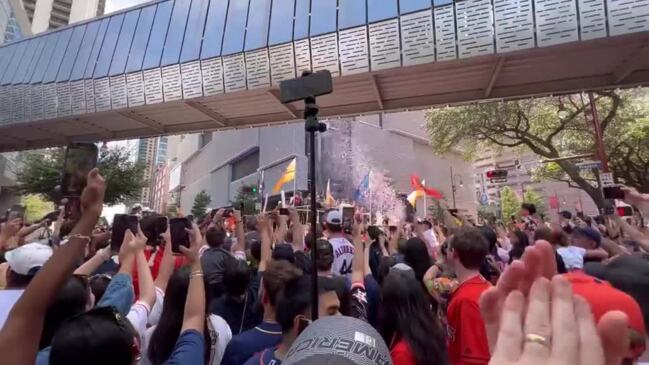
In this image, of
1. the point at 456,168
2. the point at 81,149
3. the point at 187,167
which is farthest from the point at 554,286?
the point at 187,167

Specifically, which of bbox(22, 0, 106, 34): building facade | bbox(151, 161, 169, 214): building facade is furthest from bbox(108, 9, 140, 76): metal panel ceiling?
bbox(151, 161, 169, 214): building facade

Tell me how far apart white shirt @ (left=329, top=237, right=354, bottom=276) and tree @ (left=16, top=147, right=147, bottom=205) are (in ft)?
67.4

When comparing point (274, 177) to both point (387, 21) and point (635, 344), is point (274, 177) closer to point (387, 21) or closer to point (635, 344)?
point (387, 21)

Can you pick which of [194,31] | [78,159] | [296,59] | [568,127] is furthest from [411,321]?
[568,127]

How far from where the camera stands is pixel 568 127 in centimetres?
1914

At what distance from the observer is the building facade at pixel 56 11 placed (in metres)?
64.2

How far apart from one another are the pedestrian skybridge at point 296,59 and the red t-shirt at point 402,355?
6636 millimetres

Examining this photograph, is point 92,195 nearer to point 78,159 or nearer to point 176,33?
point 78,159

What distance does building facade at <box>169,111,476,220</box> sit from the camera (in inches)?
2055

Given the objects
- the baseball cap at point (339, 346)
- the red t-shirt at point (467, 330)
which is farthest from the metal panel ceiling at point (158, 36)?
the baseball cap at point (339, 346)

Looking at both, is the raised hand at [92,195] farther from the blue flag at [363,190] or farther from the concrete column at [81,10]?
the concrete column at [81,10]

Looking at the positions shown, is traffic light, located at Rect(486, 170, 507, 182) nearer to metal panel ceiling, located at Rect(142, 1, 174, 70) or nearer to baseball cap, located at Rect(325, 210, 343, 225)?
baseball cap, located at Rect(325, 210, 343, 225)

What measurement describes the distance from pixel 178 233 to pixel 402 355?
2.09 meters

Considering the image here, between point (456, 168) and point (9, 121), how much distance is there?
6727 centimetres
